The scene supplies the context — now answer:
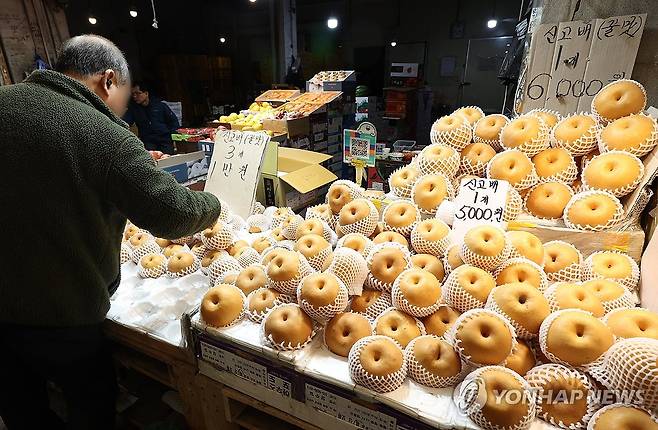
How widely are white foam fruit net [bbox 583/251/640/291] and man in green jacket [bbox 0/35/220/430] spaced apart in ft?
5.76

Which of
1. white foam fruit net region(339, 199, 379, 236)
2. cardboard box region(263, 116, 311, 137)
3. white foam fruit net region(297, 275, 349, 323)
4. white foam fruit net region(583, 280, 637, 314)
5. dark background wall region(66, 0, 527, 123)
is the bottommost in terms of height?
white foam fruit net region(297, 275, 349, 323)

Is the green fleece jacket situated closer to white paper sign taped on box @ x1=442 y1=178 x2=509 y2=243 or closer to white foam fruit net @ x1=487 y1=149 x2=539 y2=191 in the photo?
white paper sign taped on box @ x1=442 y1=178 x2=509 y2=243

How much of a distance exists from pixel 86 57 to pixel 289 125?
11.1 feet

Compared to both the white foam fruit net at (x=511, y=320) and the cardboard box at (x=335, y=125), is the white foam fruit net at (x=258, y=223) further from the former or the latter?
the cardboard box at (x=335, y=125)

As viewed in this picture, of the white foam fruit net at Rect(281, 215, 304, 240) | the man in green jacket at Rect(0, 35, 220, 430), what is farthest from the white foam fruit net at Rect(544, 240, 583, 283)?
the man in green jacket at Rect(0, 35, 220, 430)

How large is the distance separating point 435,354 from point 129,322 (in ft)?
5.02

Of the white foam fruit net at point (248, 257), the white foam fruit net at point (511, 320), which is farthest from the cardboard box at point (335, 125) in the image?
the white foam fruit net at point (511, 320)

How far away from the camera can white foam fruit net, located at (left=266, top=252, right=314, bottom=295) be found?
64.2 inches

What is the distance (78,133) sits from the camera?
1.46m

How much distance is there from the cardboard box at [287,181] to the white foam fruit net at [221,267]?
91 centimetres

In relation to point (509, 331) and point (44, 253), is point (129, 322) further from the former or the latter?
point (509, 331)

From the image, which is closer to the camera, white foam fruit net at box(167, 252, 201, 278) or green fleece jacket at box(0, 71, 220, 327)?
green fleece jacket at box(0, 71, 220, 327)

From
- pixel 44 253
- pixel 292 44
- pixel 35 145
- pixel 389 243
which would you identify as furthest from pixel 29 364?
pixel 292 44

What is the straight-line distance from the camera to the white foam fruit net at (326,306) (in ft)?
4.84
